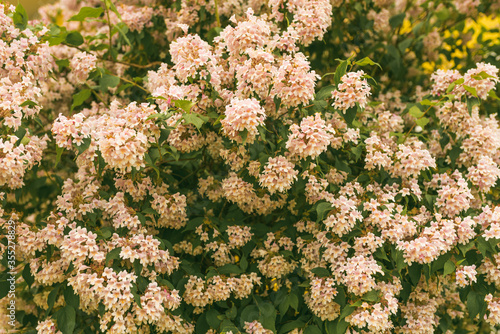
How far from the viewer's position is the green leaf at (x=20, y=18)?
9.94 ft

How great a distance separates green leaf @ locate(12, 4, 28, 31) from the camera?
3.03m

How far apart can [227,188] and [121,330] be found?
0.99 m

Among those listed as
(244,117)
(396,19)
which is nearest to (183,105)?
(244,117)

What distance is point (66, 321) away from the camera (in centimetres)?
266

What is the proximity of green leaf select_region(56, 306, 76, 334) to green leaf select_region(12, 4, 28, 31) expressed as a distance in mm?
1901

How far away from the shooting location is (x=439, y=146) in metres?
3.43

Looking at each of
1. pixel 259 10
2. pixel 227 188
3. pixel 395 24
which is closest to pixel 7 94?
pixel 227 188

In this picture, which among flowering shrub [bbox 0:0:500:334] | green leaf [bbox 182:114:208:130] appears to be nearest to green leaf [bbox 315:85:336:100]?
flowering shrub [bbox 0:0:500:334]

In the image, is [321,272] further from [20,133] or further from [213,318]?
[20,133]

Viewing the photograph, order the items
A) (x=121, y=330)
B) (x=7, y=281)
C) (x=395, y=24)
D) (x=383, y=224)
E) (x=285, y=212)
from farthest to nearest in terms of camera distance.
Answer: (x=395, y=24) < (x=285, y=212) < (x=7, y=281) < (x=383, y=224) < (x=121, y=330)

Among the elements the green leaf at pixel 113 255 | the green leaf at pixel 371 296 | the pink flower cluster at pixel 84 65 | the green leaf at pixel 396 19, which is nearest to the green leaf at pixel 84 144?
the green leaf at pixel 113 255

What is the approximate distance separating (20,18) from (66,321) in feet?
6.58

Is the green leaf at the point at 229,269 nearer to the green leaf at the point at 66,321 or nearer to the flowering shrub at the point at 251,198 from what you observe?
the flowering shrub at the point at 251,198

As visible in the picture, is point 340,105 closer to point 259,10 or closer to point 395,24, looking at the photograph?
point 259,10
